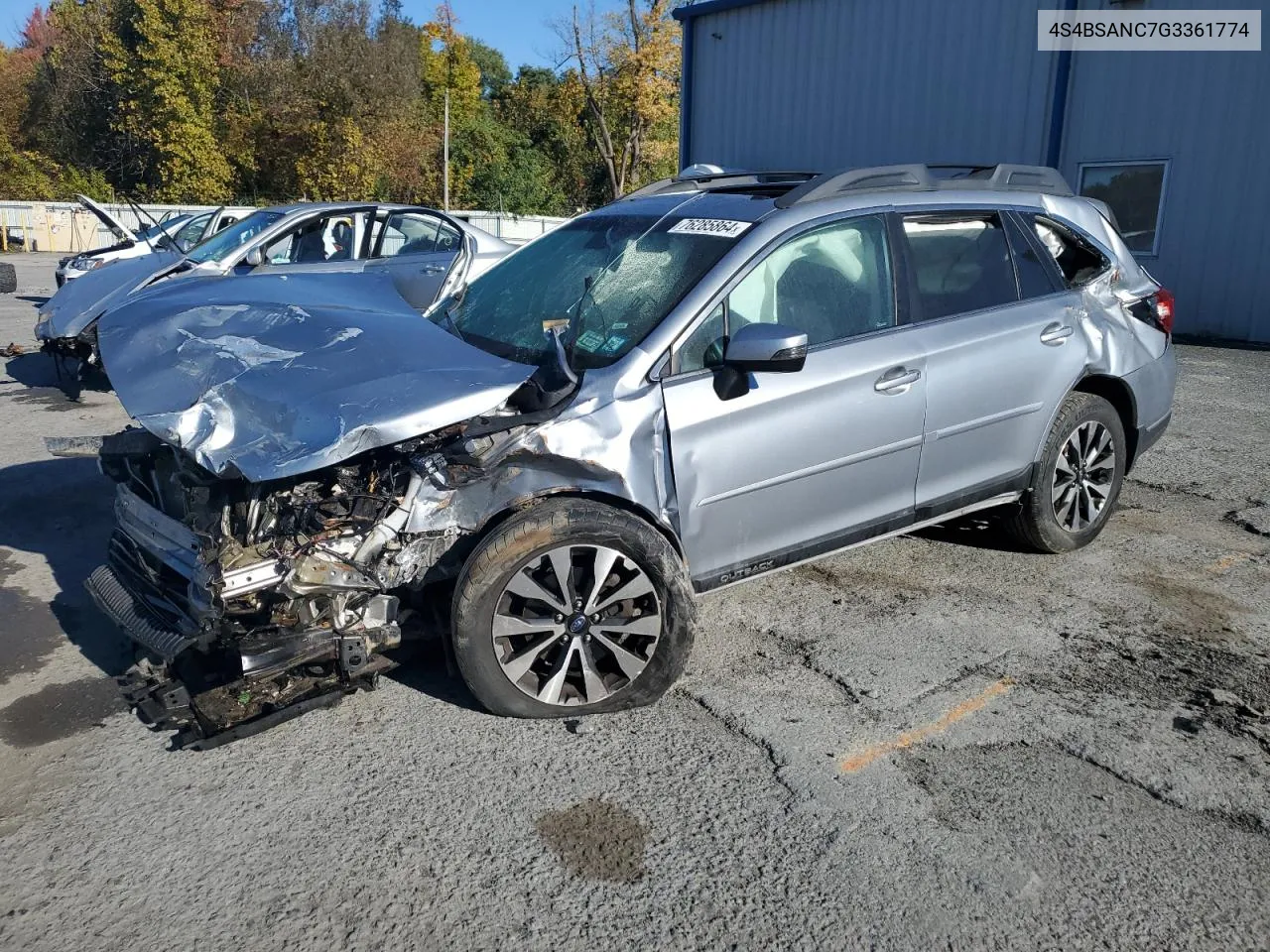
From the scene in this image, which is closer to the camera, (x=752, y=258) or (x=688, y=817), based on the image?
(x=688, y=817)

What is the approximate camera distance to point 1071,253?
15.5ft

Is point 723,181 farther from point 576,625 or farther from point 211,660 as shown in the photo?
point 211,660

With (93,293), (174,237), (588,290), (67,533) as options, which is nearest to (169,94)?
(174,237)

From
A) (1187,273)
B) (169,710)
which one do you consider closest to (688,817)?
(169,710)

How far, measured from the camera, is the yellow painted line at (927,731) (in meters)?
3.10

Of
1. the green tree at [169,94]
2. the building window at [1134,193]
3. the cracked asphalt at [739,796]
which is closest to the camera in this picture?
the cracked asphalt at [739,796]

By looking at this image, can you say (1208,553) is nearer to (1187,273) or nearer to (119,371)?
(119,371)

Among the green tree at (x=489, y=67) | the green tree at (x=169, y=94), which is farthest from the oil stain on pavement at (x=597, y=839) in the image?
the green tree at (x=489, y=67)

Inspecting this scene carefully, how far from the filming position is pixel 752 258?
3.63m

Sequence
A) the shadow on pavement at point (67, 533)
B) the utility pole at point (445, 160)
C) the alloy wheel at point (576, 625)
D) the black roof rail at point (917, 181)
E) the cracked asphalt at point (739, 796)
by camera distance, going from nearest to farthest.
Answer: the cracked asphalt at point (739, 796), the alloy wheel at point (576, 625), the black roof rail at point (917, 181), the shadow on pavement at point (67, 533), the utility pole at point (445, 160)

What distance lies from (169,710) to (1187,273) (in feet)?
44.5

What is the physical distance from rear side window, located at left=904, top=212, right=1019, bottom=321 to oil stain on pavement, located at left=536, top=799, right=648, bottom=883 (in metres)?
2.39

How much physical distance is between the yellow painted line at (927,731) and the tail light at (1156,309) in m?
2.32

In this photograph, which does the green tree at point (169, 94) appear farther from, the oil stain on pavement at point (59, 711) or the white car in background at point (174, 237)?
the oil stain on pavement at point (59, 711)
